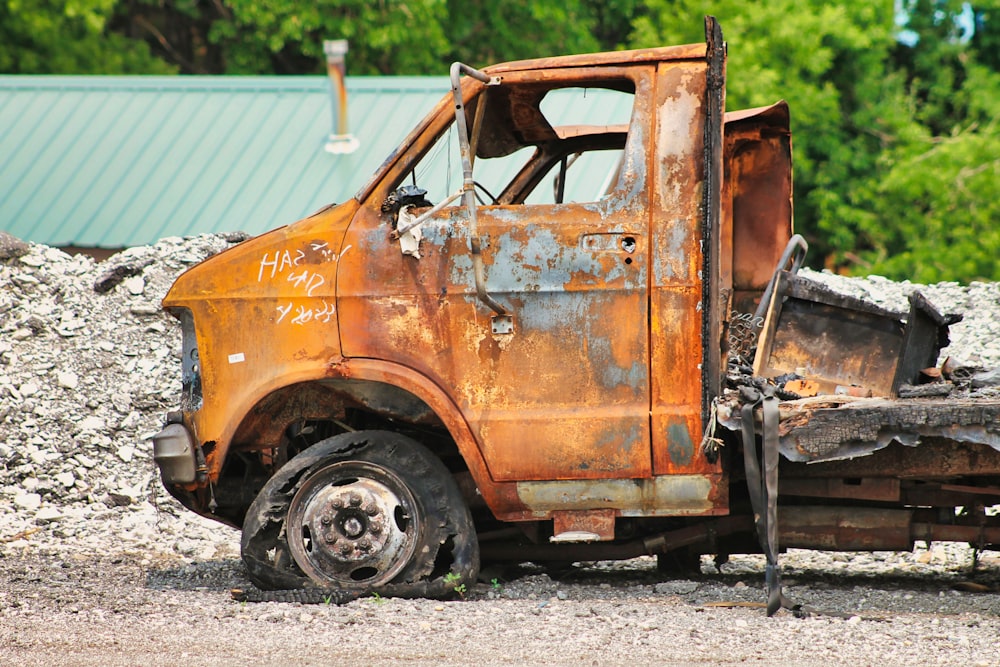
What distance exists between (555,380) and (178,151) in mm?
12650

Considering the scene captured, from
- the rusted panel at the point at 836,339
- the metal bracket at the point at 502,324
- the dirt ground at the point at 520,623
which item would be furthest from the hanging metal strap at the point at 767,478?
the metal bracket at the point at 502,324

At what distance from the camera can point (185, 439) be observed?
622 cm

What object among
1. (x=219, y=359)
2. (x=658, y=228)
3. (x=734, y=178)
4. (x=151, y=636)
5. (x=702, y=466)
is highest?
(x=734, y=178)

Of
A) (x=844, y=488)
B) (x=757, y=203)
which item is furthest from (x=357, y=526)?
(x=757, y=203)

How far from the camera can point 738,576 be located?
23.1 feet

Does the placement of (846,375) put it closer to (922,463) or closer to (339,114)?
(922,463)

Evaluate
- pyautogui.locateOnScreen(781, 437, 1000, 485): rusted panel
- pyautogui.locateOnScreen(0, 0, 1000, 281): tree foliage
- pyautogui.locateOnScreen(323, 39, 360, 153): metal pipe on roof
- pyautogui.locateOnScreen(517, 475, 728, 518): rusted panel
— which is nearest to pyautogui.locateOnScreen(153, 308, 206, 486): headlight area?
pyautogui.locateOnScreen(517, 475, 728, 518): rusted panel

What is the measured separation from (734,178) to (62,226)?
1149 centimetres

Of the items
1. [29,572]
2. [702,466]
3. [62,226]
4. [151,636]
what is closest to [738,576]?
[702,466]

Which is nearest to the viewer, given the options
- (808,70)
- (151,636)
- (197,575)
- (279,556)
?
Result: (151,636)

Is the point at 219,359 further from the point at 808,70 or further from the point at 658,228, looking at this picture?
the point at 808,70

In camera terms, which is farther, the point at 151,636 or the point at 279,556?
the point at 279,556

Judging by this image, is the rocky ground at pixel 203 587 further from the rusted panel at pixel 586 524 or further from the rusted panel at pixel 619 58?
the rusted panel at pixel 619 58

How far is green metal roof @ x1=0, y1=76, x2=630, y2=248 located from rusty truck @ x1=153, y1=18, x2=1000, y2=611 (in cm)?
1000
